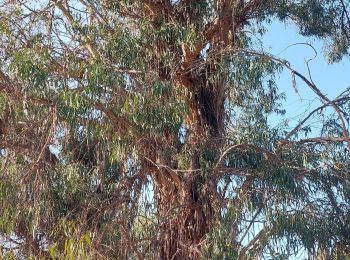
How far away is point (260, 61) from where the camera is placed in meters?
8.70

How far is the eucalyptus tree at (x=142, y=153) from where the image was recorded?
8414mm

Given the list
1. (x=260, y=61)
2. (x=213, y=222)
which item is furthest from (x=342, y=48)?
(x=213, y=222)

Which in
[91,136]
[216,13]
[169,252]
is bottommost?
[169,252]

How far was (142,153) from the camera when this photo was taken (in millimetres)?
9156

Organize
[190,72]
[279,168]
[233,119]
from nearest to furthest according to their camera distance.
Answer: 1. [279,168]
2. [190,72]
3. [233,119]

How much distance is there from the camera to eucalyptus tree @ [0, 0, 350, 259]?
841cm

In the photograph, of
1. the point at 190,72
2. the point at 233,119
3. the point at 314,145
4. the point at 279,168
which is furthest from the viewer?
the point at 233,119

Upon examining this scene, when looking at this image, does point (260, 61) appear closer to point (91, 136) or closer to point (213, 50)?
point (213, 50)

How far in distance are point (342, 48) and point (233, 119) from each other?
1927 mm

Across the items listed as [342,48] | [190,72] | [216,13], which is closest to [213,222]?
[190,72]

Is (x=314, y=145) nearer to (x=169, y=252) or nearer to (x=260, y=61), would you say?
(x=260, y=61)

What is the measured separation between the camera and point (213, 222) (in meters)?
8.96

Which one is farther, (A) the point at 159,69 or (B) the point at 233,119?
(B) the point at 233,119

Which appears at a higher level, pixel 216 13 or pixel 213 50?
pixel 216 13
